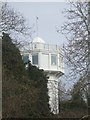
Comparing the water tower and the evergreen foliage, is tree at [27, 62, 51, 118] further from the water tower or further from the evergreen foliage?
the water tower

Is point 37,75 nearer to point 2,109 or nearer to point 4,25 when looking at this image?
point 4,25

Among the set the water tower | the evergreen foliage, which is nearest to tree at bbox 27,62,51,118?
the evergreen foliage

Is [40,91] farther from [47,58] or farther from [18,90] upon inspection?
[47,58]

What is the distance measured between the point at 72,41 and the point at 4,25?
519 cm

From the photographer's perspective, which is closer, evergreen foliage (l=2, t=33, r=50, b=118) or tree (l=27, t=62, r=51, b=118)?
evergreen foliage (l=2, t=33, r=50, b=118)

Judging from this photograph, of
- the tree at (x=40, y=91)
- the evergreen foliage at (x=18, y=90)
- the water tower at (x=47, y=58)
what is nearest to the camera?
the evergreen foliage at (x=18, y=90)

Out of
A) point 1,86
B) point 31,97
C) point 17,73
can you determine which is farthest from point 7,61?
point 1,86

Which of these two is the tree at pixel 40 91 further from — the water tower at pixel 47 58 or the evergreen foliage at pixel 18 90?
the water tower at pixel 47 58

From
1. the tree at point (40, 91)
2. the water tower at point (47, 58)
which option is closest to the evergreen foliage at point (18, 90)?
the tree at point (40, 91)

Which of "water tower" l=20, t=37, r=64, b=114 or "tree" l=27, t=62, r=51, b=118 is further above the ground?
"water tower" l=20, t=37, r=64, b=114

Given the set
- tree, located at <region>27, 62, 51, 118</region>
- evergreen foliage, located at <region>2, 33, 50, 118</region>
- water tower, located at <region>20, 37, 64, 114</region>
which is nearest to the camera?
evergreen foliage, located at <region>2, 33, 50, 118</region>

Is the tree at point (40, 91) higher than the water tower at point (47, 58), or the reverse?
the water tower at point (47, 58)

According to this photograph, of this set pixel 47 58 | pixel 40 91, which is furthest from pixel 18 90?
pixel 47 58

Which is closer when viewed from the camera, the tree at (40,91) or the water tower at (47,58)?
the tree at (40,91)
